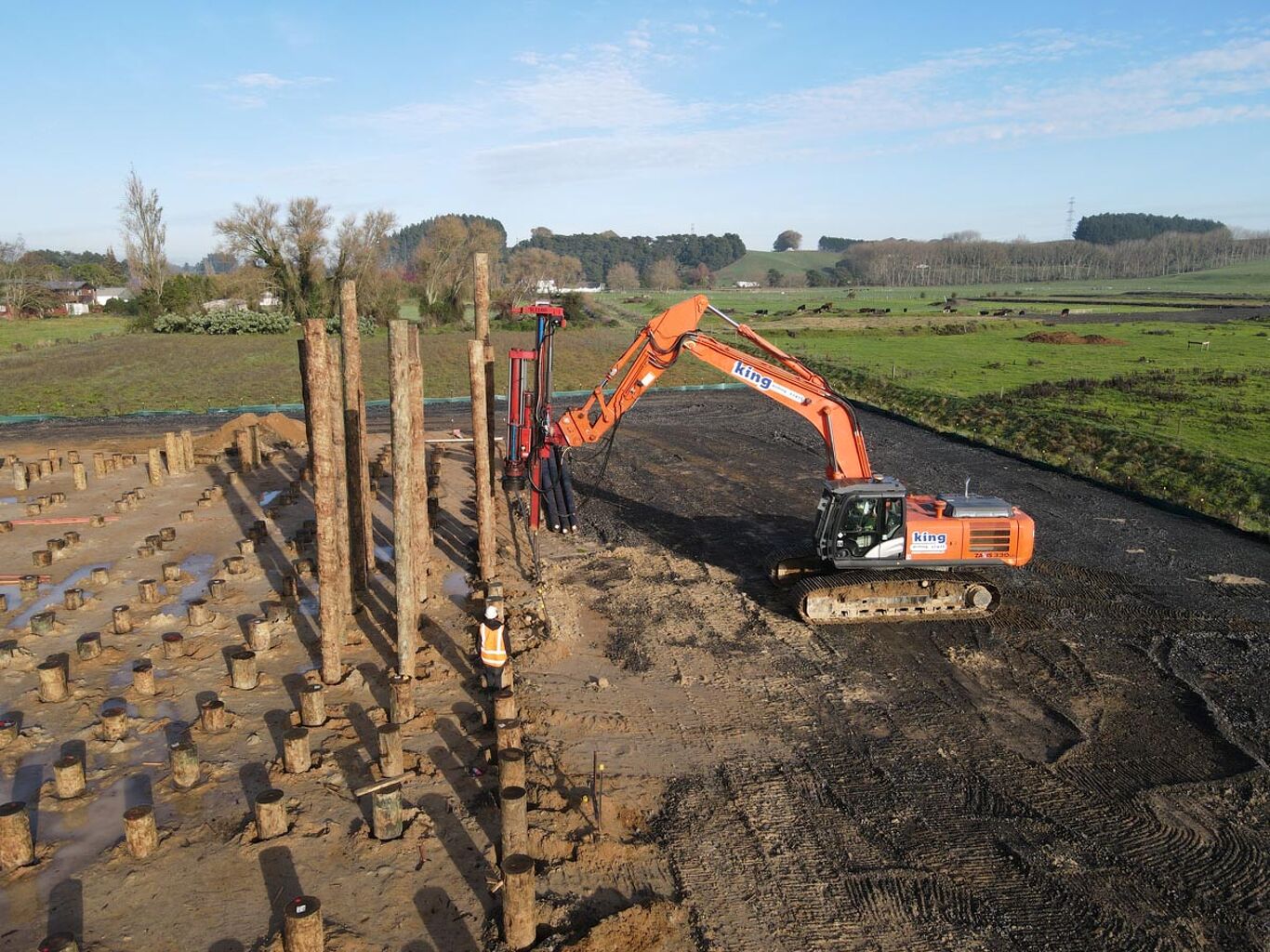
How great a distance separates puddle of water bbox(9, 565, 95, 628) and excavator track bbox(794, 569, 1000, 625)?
11004 millimetres

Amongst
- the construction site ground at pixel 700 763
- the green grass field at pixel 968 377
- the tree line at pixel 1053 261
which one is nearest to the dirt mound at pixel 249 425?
the construction site ground at pixel 700 763

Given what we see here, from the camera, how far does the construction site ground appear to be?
7.00 m

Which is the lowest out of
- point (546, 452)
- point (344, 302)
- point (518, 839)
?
point (518, 839)

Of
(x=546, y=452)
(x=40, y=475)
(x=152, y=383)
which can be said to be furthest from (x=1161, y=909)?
(x=152, y=383)

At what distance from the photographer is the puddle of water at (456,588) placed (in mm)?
13883

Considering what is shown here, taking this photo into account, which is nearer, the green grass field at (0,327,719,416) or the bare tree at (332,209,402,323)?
the green grass field at (0,327,719,416)

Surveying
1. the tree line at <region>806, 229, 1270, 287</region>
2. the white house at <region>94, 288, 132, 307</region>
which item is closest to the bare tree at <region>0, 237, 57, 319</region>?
the white house at <region>94, 288, 132, 307</region>

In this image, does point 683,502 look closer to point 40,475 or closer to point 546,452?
point 546,452

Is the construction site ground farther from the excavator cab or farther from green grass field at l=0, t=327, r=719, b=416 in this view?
green grass field at l=0, t=327, r=719, b=416

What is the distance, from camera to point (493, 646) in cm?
1027

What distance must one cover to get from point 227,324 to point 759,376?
2122 inches

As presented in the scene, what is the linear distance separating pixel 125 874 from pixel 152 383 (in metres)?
35.2

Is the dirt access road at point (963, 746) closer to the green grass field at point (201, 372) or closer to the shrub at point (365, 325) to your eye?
the green grass field at point (201, 372)

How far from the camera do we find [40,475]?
69.2ft
